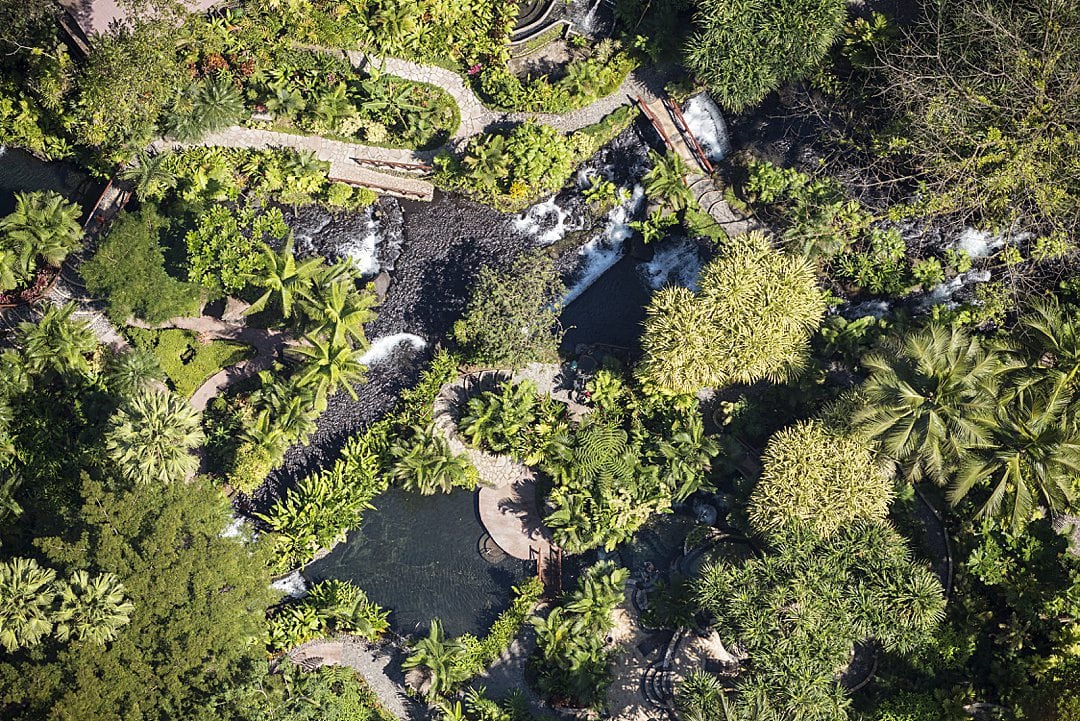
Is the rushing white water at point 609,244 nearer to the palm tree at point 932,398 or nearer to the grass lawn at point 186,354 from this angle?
the palm tree at point 932,398

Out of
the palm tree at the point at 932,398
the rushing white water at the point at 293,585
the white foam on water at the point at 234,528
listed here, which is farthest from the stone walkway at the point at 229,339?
the palm tree at the point at 932,398

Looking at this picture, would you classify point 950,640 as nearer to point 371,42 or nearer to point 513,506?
point 513,506

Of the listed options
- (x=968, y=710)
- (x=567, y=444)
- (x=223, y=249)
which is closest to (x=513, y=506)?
(x=567, y=444)

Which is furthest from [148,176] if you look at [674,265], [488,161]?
[674,265]

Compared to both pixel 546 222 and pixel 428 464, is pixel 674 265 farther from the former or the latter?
pixel 428 464

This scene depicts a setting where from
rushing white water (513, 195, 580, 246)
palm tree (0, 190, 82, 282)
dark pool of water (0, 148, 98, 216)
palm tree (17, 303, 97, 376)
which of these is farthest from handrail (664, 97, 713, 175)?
palm tree (17, 303, 97, 376)
